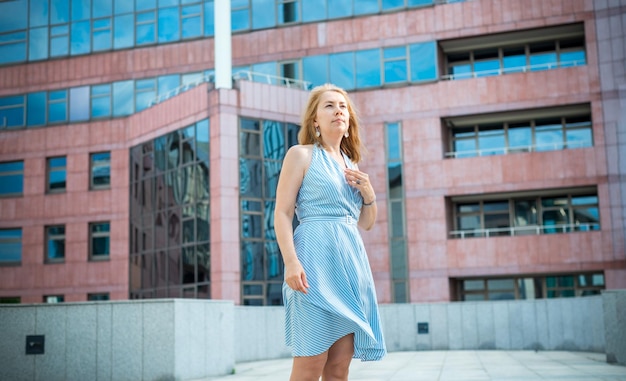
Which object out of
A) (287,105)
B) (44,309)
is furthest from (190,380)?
(287,105)

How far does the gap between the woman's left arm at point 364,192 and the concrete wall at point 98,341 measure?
895 centimetres

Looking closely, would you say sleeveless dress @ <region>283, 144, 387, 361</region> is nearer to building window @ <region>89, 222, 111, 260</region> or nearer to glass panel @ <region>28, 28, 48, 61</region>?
building window @ <region>89, 222, 111, 260</region>

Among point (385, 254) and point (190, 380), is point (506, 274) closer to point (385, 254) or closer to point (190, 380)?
point (385, 254)

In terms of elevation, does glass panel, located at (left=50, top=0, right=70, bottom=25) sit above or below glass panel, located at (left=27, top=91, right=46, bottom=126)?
above

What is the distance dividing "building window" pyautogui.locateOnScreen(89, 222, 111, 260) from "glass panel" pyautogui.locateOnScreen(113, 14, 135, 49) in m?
7.63

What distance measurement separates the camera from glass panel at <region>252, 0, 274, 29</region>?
33250mm

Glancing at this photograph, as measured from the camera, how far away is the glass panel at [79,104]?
117ft

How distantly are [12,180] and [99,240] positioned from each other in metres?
5.19

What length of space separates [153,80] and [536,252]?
16881 millimetres

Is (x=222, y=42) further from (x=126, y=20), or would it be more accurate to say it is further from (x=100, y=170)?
(x=100, y=170)

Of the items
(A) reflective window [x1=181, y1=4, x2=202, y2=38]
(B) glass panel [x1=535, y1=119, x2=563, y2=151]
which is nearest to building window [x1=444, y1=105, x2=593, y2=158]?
(B) glass panel [x1=535, y1=119, x2=563, y2=151]

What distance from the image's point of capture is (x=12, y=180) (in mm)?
36562

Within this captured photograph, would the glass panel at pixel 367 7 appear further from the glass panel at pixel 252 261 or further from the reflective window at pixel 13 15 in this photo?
the reflective window at pixel 13 15

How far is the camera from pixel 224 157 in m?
27.2
